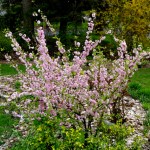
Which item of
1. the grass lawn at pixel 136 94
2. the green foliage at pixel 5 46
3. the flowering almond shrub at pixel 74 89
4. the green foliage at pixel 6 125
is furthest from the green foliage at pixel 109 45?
the flowering almond shrub at pixel 74 89

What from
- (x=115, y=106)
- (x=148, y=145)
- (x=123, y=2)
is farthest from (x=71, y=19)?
(x=148, y=145)

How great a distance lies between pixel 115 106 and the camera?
9.33m

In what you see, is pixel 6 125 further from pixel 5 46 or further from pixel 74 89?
pixel 5 46

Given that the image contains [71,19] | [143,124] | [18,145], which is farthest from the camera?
[71,19]

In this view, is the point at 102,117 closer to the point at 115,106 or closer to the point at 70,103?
the point at 70,103

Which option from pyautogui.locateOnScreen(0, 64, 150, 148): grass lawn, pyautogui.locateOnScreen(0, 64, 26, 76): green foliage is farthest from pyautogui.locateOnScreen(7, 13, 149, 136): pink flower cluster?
pyautogui.locateOnScreen(0, 64, 26, 76): green foliage

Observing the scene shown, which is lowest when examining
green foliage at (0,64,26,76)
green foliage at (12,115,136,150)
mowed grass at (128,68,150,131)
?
green foliage at (0,64,26,76)

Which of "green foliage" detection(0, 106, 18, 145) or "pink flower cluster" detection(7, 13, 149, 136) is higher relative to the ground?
"pink flower cluster" detection(7, 13, 149, 136)

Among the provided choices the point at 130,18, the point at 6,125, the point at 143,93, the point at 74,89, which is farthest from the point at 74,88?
the point at 130,18

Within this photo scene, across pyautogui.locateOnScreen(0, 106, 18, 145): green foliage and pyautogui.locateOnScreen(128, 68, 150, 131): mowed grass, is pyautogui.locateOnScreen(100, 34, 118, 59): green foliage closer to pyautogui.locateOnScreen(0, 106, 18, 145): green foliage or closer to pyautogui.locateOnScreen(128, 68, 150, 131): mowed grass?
pyautogui.locateOnScreen(128, 68, 150, 131): mowed grass

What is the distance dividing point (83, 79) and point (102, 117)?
2.45ft

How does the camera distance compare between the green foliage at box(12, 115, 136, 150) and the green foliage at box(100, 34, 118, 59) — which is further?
the green foliage at box(100, 34, 118, 59)

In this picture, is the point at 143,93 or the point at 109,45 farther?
the point at 109,45

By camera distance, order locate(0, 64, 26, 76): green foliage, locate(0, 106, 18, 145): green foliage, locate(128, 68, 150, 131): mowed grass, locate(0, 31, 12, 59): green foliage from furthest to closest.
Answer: locate(0, 31, 12, 59): green foliage, locate(0, 64, 26, 76): green foliage, locate(128, 68, 150, 131): mowed grass, locate(0, 106, 18, 145): green foliage
